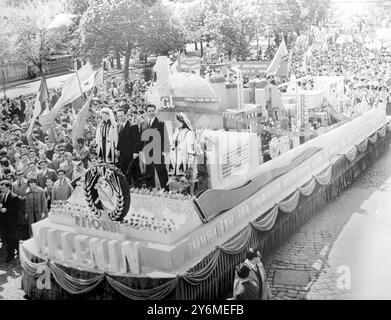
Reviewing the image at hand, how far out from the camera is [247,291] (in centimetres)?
530

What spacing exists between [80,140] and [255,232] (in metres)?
3.92

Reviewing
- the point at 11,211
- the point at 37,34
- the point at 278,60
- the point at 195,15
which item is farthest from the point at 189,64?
the point at 11,211

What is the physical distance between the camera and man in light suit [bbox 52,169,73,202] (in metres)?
7.41

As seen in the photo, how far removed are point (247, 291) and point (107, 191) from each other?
6.14ft

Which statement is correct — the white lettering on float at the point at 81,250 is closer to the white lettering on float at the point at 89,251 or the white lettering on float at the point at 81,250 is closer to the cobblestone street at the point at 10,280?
the white lettering on float at the point at 89,251

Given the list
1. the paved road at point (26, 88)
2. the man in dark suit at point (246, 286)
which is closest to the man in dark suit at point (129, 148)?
the man in dark suit at point (246, 286)

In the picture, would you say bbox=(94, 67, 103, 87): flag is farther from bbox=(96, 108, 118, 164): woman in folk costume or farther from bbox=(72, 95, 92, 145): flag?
bbox=(96, 108, 118, 164): woman in folk costume

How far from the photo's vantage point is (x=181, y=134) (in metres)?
6.50

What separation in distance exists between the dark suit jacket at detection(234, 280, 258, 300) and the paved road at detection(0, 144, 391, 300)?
35.0 inches

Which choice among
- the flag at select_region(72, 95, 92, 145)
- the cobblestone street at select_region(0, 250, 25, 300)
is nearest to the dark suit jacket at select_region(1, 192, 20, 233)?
the cobblestone street at select_region(0, 250, 25, 300)

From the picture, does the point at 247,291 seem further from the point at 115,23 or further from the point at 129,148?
the point at 115,23

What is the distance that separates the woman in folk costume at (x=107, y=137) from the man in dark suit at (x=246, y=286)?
8.12 ft
